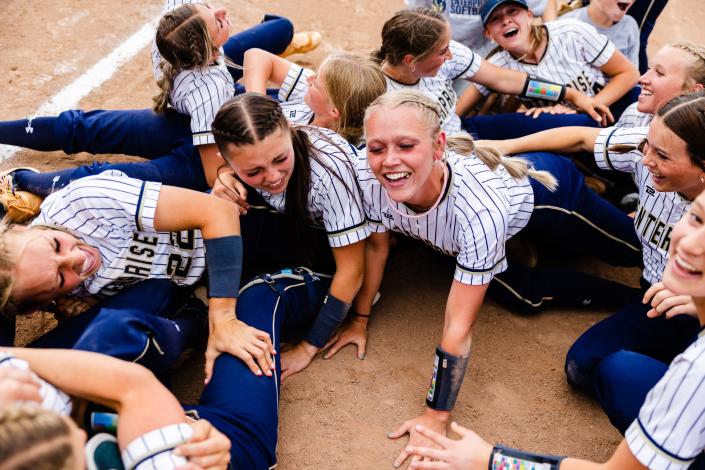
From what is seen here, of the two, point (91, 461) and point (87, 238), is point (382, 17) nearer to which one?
point (87, 238)

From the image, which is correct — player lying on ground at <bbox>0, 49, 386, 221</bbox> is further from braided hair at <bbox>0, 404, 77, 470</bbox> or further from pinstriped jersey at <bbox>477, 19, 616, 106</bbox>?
braided hair at <bbox>0, 404, 77, 470</bbox>

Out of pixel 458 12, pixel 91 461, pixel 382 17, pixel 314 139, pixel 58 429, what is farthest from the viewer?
pixel 382 17

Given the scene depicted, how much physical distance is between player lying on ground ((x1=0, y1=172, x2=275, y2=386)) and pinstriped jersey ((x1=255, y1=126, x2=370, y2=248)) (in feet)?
1.15

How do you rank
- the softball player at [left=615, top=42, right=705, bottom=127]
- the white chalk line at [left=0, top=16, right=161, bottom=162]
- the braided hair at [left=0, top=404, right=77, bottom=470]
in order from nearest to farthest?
the braided hair at [left=0, top=404, right=77, bottom=470]
the softball player at [left=615, top=42, right=705, bottom=127]
the white chalk line at [left=0, top=16, right=161, bottom=162]

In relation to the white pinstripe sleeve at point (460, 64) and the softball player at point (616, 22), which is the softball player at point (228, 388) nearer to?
the white pinstripe sleeve at point (460, 64)

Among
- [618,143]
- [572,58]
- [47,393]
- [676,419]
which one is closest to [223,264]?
[47,393]

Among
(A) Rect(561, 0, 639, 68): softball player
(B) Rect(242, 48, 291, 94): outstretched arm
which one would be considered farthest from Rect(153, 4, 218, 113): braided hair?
(A) Rect(561, 0, 639, 68): softball player

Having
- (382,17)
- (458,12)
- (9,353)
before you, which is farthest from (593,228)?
(382,17)

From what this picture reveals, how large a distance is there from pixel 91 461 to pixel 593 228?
2194mm

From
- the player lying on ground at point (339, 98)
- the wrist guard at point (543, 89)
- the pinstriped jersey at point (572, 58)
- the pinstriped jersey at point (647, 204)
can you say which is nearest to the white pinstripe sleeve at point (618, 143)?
the pinstriped jersey at point (647, 204)

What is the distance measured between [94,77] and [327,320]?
7.95 feet

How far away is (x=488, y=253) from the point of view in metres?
2.46

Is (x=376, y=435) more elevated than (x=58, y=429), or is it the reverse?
(x=58, y=429)

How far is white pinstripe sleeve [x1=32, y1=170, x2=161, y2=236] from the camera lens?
237cm
